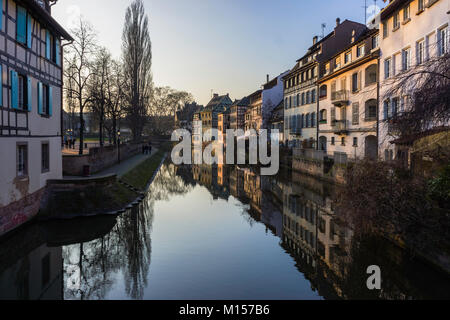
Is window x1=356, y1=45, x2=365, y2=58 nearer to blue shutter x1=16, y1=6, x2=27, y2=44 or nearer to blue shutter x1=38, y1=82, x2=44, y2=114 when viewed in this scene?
blue shutter x1=38, y1=82, x2=44, y2=114

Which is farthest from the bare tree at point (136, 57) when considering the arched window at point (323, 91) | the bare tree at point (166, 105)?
the bare tree at point (166, 105)

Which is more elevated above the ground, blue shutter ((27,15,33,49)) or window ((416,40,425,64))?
window ((416,40,425,64))

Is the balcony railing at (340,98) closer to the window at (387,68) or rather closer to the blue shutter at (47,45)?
the window at (387,68)

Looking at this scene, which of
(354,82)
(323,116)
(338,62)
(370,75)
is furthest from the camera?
(323,116)

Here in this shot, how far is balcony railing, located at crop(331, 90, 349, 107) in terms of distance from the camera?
91.5ft

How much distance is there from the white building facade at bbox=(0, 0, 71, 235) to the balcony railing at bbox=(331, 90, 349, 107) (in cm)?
2153

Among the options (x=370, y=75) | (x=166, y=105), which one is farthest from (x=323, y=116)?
(x=166, y=105)

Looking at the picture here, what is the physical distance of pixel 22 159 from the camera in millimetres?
12797

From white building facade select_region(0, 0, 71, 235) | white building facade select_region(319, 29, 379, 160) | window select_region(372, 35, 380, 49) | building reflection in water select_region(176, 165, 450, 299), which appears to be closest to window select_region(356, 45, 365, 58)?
white building facade select_region(319, 29, 379, 160)

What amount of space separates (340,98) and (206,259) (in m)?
22.6

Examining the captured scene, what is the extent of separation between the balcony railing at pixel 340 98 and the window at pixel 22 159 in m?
23.5

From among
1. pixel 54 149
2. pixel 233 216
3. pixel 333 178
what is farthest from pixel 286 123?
pixel 54 149

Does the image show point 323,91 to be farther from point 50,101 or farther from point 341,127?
point 50,101

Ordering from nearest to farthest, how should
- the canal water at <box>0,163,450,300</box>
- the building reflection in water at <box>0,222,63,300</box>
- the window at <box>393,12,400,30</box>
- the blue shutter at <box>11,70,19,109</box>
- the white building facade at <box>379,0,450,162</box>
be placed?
the building reflection in water at <box>0,222,63,300</box>, the canal water at <box>0,163,450,300</box>, the blue shutter at <box>11,70,19,109</box>, the white building facade at <box>379,0,450,162</box>, the window at <box>393,12,400,30</box>
